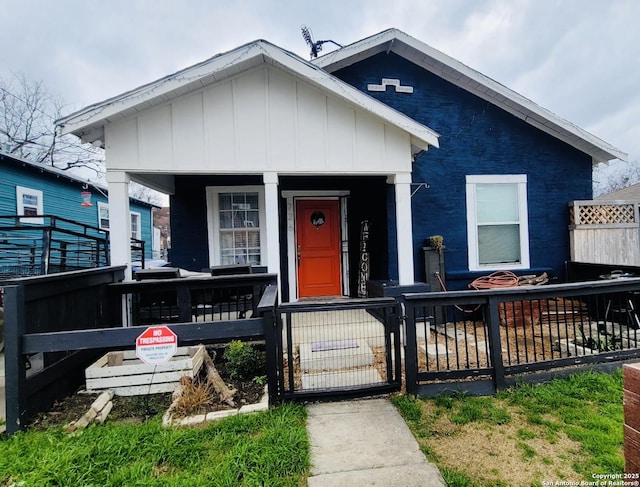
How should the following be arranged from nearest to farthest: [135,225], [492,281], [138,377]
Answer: [138,377] → [492,281] → [135,225]

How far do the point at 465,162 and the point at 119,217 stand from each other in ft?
18.6

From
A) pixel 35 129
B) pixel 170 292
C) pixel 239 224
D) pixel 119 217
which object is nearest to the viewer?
pixel 119 217

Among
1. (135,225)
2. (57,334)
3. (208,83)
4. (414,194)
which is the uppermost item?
(208,83)

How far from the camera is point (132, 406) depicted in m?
3.06

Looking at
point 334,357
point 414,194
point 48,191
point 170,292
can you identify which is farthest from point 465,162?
point 48,191

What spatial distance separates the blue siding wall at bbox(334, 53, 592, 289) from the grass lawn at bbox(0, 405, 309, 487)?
419cm

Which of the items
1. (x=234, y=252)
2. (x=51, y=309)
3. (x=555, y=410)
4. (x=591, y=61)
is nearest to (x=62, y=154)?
(x=234, y=252)

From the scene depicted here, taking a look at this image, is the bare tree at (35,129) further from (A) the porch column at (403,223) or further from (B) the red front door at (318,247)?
(A) the porch column at (403,223)

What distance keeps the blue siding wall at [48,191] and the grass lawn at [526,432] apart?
1025cm

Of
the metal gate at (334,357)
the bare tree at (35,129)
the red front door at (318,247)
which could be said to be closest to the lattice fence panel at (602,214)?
the red front door at (318,247)

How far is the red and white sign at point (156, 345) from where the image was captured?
2.63 m

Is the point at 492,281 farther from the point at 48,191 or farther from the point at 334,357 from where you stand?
the point at 48,191

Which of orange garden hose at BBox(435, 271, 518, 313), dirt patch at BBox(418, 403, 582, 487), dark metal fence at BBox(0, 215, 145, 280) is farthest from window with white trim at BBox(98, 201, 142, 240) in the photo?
dirt patch at BBox(418, 403, 582, 487)

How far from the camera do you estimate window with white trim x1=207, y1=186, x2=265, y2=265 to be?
241 inches
